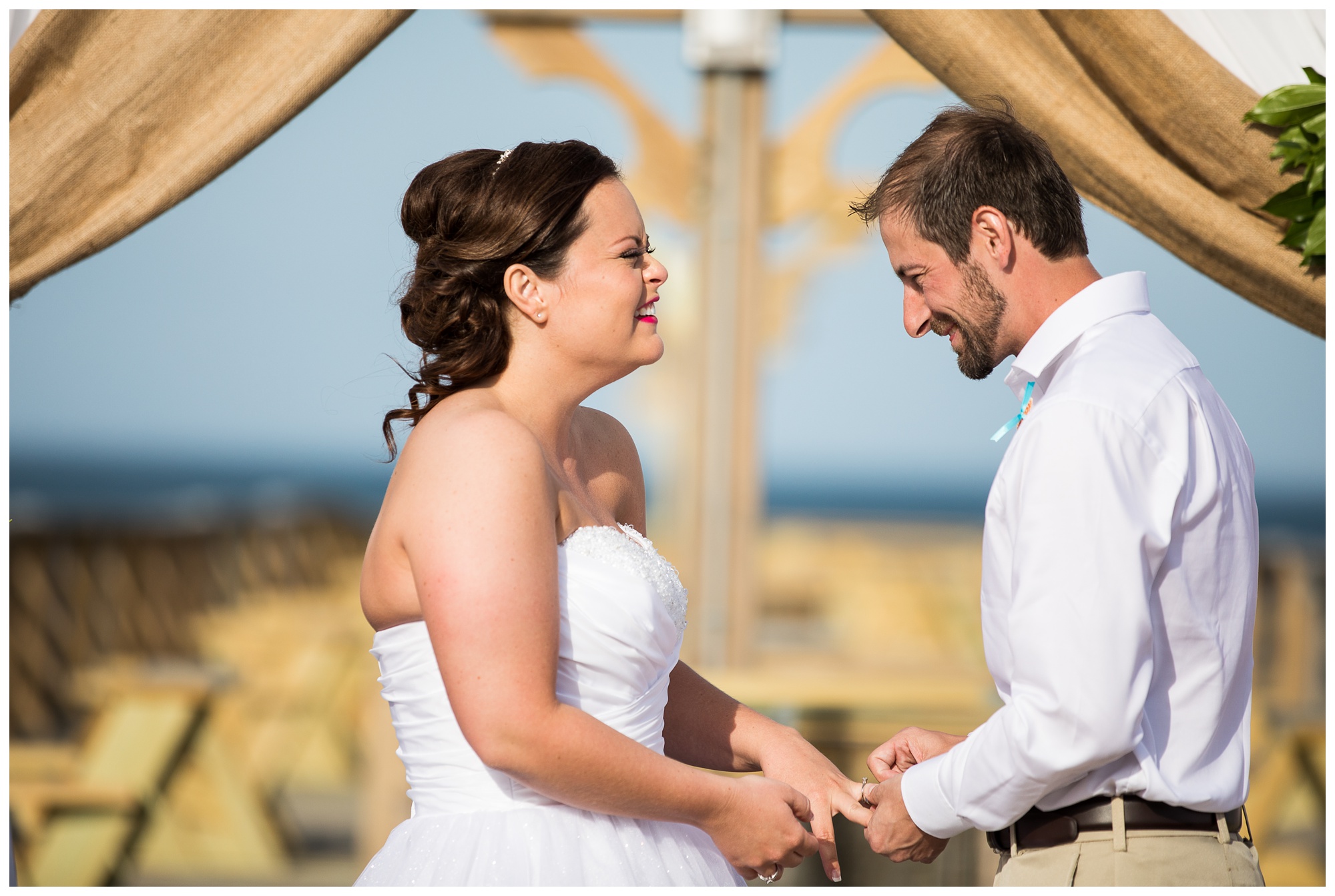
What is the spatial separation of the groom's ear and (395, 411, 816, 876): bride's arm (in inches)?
26.7

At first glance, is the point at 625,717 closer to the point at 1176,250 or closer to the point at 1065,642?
the point at 1065,642

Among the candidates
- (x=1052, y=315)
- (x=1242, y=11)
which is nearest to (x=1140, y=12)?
(x=1242, y=11)

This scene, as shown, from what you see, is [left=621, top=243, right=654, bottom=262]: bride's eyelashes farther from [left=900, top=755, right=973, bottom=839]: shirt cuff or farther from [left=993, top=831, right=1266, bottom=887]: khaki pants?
[left=993, top=831, right=1266, bottom=887]: khaki pants

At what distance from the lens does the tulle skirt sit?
4.93 ft

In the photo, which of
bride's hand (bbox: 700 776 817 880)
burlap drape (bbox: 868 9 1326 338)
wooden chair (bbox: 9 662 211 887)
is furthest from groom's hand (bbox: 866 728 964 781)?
wooden chair (bbox: 9 662 211 887)

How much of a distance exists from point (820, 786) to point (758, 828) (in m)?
0.24

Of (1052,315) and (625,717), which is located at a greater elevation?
(1052,315)

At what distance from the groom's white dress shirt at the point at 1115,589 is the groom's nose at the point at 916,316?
0.20 metres

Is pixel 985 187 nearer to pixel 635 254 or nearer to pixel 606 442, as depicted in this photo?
pixel 635 254

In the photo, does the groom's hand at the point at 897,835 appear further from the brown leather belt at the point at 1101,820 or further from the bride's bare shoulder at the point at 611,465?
the bride's bare shoulder at the point at 611,465

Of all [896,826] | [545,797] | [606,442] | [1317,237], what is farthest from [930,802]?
[1317,237]

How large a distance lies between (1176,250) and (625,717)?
1347mm

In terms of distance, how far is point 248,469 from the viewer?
49.1 meters

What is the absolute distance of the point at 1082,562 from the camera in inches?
52.5
